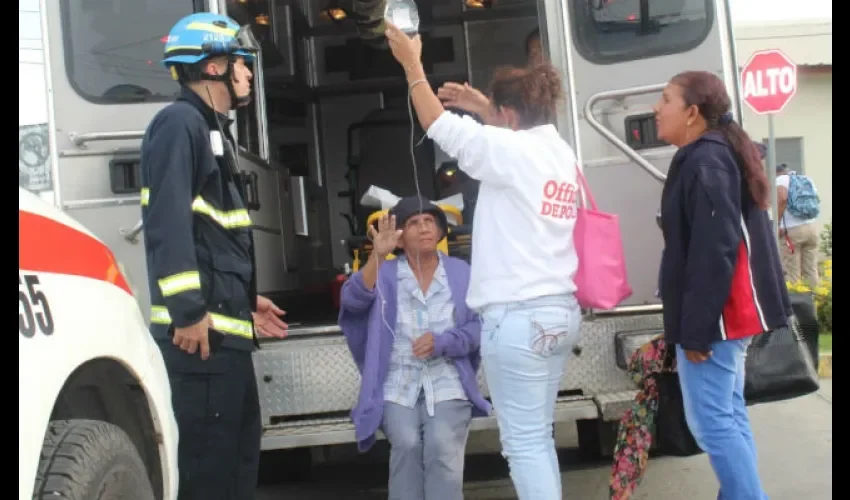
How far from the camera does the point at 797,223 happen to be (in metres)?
10.5

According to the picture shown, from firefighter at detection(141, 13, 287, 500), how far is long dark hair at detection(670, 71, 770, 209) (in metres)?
1.63

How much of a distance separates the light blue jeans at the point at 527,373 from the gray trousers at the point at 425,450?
54 centimetres

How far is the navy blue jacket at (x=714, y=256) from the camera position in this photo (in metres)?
3.38

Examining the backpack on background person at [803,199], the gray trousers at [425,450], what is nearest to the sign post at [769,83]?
the backpack on background person at [803,199]

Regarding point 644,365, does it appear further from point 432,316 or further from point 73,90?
point 73,90

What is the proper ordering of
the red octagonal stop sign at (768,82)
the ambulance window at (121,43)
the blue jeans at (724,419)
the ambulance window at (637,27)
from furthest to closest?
the red octagonal stop sign at (768,82) → the ambulance window at (637,27) → the ambulance window at (121,43) → the blue jeans at (724,419)

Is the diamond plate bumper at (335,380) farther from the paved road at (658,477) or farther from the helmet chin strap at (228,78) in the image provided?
the helmet chin strap at (228,78)

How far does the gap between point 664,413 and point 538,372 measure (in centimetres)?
90

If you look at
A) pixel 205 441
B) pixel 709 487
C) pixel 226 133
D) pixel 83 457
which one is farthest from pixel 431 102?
pixel 709 487

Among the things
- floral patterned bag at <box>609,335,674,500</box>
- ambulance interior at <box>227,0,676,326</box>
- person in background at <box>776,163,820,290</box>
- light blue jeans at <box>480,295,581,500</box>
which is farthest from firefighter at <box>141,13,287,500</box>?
person in background at <box>776,163,820,290</box>

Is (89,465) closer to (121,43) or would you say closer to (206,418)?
(206,418)

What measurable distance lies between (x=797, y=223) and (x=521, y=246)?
8.14m

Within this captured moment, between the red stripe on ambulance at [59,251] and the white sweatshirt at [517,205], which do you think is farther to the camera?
the white sweatshirt at [517,205]

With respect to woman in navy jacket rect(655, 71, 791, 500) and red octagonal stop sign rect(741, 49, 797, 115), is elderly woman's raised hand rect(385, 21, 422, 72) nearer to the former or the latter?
woman in navy jacket rect(655, 71, 791, 500)
